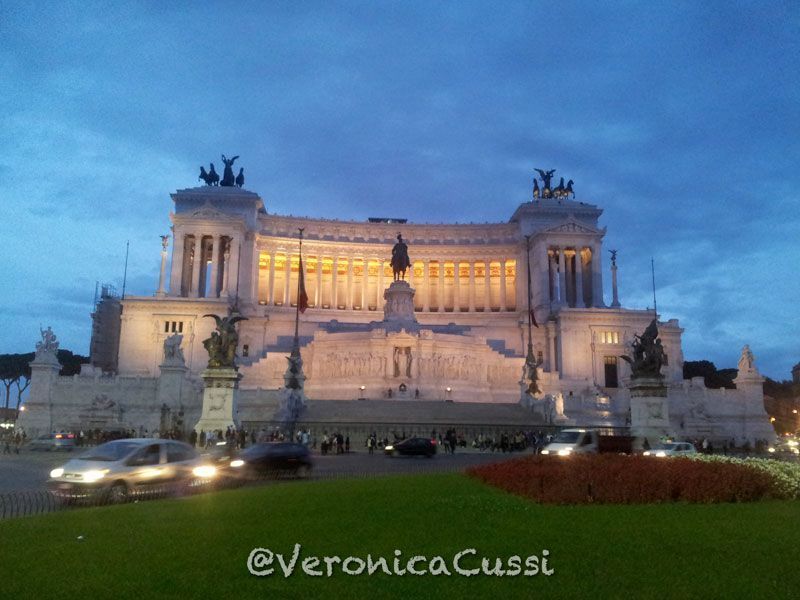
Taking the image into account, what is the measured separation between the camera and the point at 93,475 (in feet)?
56.6

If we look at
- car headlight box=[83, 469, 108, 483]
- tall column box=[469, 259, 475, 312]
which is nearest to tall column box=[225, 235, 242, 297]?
tall column box=[469, 259, 475, 312]

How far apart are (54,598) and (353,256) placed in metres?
95.5

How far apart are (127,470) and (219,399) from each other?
66.1ft

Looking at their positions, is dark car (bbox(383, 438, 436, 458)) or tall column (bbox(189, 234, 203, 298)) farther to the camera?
tall column (bbox(189, 234, 203, 298))

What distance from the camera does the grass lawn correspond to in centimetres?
800

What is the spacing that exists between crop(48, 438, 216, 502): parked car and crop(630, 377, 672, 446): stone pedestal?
955 inches

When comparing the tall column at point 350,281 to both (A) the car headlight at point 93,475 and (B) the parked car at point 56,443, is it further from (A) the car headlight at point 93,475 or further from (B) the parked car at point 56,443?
(A) the car headlight at point 93,475

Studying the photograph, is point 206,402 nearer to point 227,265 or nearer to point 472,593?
point 472,593

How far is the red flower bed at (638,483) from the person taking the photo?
48.0 feet

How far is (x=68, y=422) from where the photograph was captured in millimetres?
54844

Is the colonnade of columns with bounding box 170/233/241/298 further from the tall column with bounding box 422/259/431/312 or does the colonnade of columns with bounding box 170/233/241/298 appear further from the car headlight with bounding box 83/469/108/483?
the car headlight with bounding box 83/469/108/483

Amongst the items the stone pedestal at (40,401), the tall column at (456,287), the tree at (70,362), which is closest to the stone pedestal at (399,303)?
the tall column at (456,287)

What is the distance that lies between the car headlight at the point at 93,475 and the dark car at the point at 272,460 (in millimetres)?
6013

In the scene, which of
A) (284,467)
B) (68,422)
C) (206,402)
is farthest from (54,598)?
(68,422)
